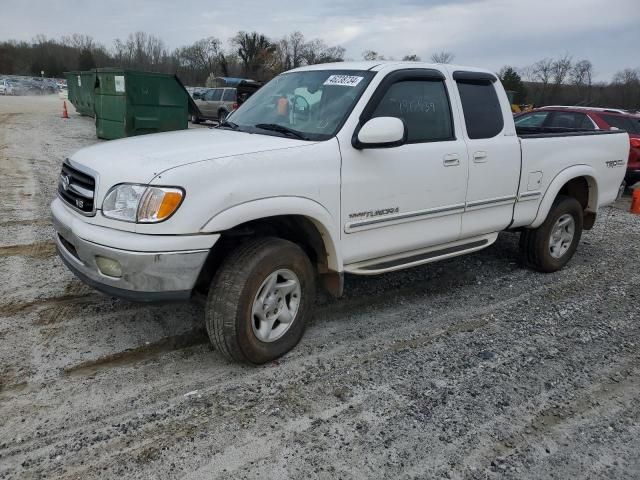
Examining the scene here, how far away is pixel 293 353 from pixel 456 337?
1321 mm

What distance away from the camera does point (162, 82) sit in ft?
49.4

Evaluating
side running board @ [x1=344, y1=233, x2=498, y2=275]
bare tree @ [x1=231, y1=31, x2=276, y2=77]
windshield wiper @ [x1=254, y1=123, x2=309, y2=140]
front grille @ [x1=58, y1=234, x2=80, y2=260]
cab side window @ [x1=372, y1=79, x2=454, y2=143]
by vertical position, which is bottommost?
side running board @ [x1=344, y1=233, x2=498, y2=275]

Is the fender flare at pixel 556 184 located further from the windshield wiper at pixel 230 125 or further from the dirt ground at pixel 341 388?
the windshield wiper at pixel 230 125

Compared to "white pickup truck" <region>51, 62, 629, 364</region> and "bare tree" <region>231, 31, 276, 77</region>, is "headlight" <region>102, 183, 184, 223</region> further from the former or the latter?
"bare tree" <region>231, 31, 276, 77</region>

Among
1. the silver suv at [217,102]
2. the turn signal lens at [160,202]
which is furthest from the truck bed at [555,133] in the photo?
the silver suv at [217,102]

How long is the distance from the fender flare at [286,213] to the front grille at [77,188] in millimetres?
821

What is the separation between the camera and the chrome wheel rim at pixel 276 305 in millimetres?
3441

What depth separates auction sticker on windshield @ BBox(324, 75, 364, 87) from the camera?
3975 mm

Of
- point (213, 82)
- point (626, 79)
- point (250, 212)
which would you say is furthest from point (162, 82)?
point (626, 79)

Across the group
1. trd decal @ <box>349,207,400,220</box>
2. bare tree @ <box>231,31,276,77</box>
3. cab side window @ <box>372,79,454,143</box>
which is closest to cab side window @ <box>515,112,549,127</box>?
cab side window @ <box>372,79,454,143</box>

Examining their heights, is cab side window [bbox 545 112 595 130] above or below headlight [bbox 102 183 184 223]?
above

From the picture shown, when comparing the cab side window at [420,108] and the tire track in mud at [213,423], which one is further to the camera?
the cab side window at [420,108]

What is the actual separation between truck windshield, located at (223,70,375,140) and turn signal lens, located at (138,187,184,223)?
1.08 m

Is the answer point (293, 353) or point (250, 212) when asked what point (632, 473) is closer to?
point (293, 353)
